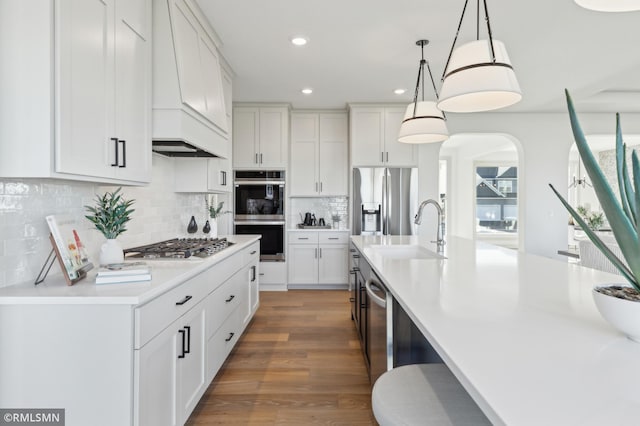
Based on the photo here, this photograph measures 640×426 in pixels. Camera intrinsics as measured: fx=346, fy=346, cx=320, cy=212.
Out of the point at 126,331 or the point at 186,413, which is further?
the point at 186,413

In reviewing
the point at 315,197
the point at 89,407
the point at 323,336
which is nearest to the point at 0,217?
the point at 89,407

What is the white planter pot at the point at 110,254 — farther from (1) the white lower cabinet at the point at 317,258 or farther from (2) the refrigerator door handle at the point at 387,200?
(2) the refrigerator door handle at the point at 387,200

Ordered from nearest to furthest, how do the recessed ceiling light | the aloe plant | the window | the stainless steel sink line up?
the aloe plant < the stainless steel sink < the recessed ceiling light < the window

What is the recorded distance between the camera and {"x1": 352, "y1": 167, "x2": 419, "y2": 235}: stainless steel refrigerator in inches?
190

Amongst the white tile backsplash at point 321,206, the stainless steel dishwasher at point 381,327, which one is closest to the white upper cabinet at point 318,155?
the white tile backsplash at point 321,206

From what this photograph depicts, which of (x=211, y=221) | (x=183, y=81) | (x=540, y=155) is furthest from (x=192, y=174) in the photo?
(x=540, y=155)

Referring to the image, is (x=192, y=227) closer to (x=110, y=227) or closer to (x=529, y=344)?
(x=110, y=227)

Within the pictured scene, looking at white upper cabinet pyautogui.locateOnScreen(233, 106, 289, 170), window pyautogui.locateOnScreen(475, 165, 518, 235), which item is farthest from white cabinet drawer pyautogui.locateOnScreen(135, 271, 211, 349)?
window pyautogui.locateOnScreen(475, 165, 518, 235)

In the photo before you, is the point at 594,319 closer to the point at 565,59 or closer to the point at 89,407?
the point at 89,407

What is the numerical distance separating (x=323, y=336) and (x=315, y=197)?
2506 mm

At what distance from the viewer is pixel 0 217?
1369mm

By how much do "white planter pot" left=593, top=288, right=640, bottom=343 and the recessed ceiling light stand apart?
2883 millimetres

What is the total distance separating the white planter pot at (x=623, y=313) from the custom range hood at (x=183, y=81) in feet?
7.06

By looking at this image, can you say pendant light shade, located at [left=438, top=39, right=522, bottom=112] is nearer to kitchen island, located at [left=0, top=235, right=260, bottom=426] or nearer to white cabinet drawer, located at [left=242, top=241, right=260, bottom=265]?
kitchen island, located at [left=0, top=235, right=260, bottom=426]
